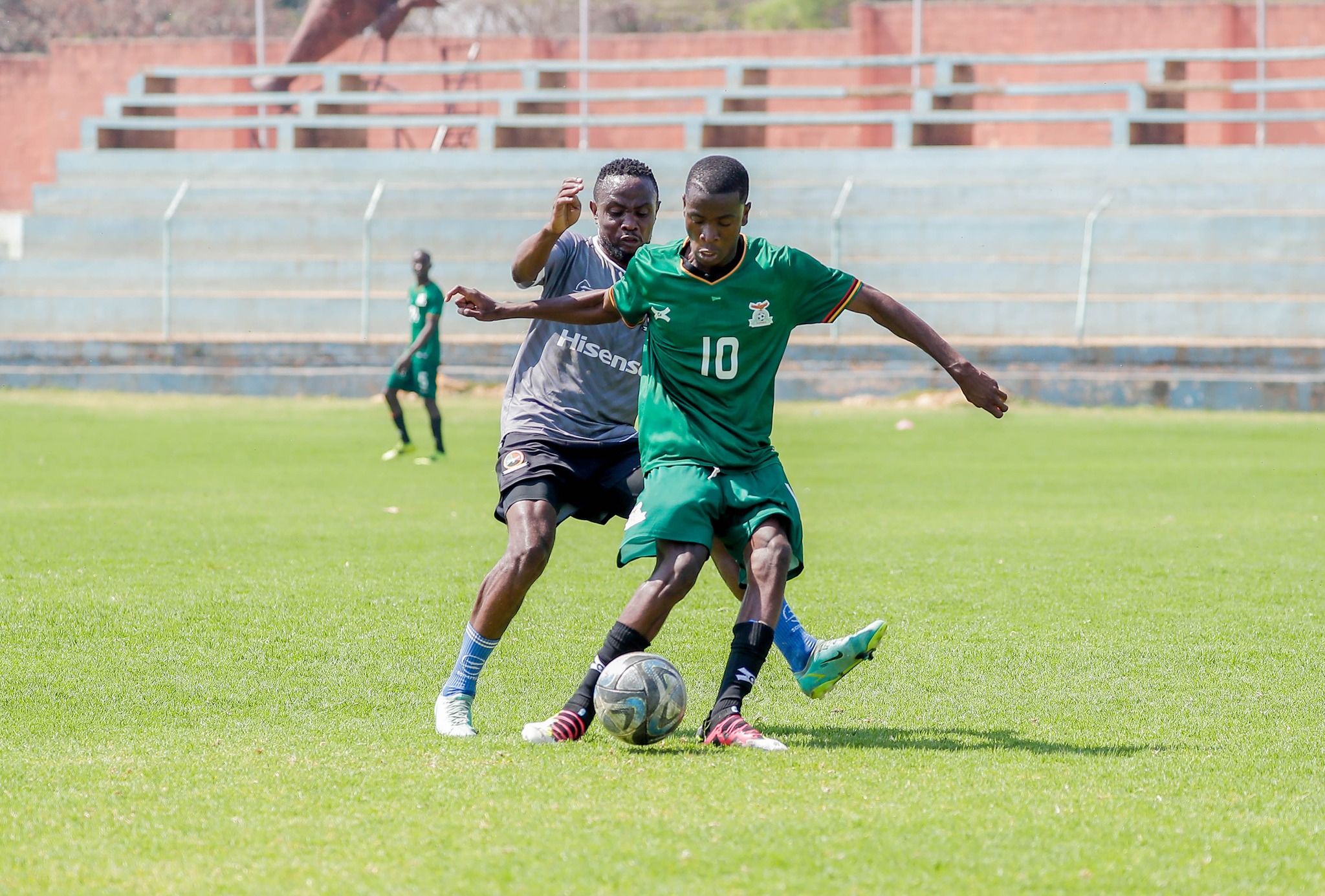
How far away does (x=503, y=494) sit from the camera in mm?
5883

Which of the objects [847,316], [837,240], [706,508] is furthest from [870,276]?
[706,508]

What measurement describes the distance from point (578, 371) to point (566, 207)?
76 cm

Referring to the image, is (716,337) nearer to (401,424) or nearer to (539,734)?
(539,734)

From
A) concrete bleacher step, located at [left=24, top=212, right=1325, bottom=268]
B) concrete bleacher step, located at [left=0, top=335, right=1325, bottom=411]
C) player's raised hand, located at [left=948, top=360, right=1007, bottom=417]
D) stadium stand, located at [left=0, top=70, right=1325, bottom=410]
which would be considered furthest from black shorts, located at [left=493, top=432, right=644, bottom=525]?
concrete bleacher step, located at [left=24, top=212, right=1325, bottom=268]

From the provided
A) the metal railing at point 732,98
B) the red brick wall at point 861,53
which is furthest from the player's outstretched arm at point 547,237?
the red brick wall at point 861,53

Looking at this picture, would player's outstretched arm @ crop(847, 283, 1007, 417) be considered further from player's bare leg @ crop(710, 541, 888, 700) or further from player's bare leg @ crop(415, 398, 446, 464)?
player's bare leg @ crop(415, 398, 446, 464)

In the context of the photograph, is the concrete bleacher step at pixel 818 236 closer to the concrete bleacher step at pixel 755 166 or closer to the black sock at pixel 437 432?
the concrete bleacher step at pixel 755 166

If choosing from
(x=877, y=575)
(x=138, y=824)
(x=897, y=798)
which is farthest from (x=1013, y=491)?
(x=138, y=824)

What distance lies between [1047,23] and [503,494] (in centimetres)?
3491

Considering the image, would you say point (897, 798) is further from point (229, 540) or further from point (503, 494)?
point (229, 540)

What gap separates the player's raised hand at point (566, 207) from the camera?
5.58 m

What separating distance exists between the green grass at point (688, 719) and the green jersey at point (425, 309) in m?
3.79

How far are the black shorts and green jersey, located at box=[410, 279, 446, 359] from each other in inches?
422

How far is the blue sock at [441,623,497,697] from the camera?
5609mm
